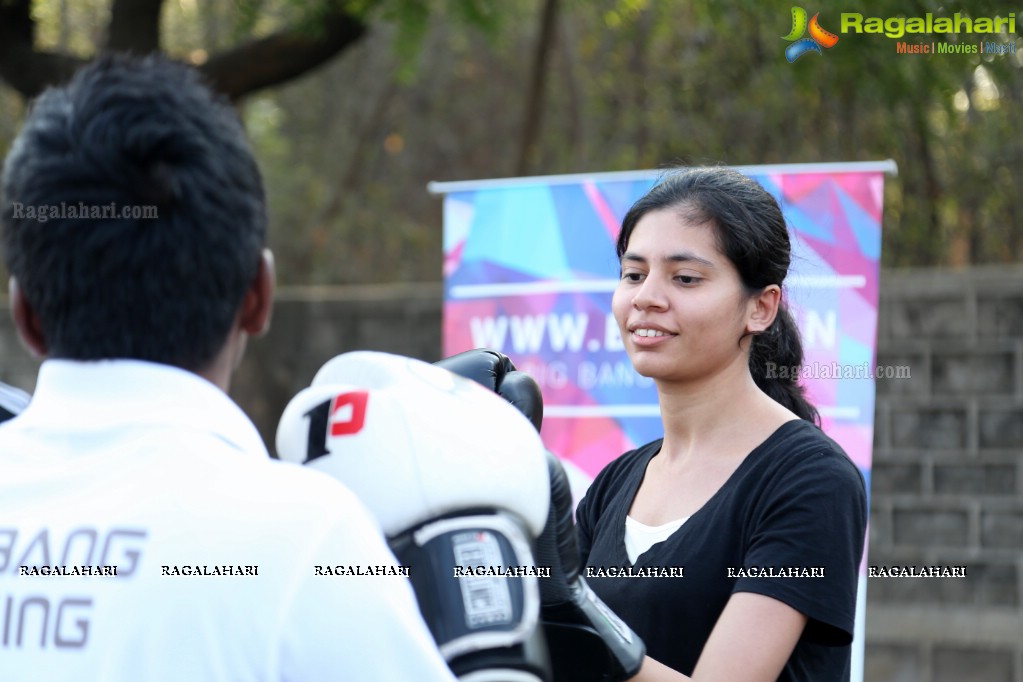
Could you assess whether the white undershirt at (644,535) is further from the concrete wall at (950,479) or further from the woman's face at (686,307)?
the concrete wall at (950,479)

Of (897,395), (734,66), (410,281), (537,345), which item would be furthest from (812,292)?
(410,281)

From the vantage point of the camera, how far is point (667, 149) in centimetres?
712

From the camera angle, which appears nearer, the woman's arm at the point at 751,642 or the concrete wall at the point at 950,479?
the woman's arm at the point at 751,642

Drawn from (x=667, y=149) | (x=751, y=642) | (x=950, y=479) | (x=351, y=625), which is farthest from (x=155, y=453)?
(x=667, y=149)

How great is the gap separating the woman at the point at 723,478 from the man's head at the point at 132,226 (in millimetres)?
823

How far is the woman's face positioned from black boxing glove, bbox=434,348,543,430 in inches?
19.3

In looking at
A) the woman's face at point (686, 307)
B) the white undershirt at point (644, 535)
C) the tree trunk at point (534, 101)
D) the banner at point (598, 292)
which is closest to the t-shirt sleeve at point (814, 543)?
the white undershirt at point (644, 535)

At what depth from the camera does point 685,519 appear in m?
1.83

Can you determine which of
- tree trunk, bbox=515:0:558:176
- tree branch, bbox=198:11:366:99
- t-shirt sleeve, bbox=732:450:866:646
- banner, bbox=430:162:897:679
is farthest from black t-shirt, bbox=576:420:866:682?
tree trunk, bbox=515:0:558:176

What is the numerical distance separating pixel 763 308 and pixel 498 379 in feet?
2.17

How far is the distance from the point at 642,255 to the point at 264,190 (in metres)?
1.01

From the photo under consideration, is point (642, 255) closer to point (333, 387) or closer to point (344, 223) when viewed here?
point (333, 387)

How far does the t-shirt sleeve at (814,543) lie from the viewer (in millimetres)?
1628

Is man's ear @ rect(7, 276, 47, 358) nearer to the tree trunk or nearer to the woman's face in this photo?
the woman's face
